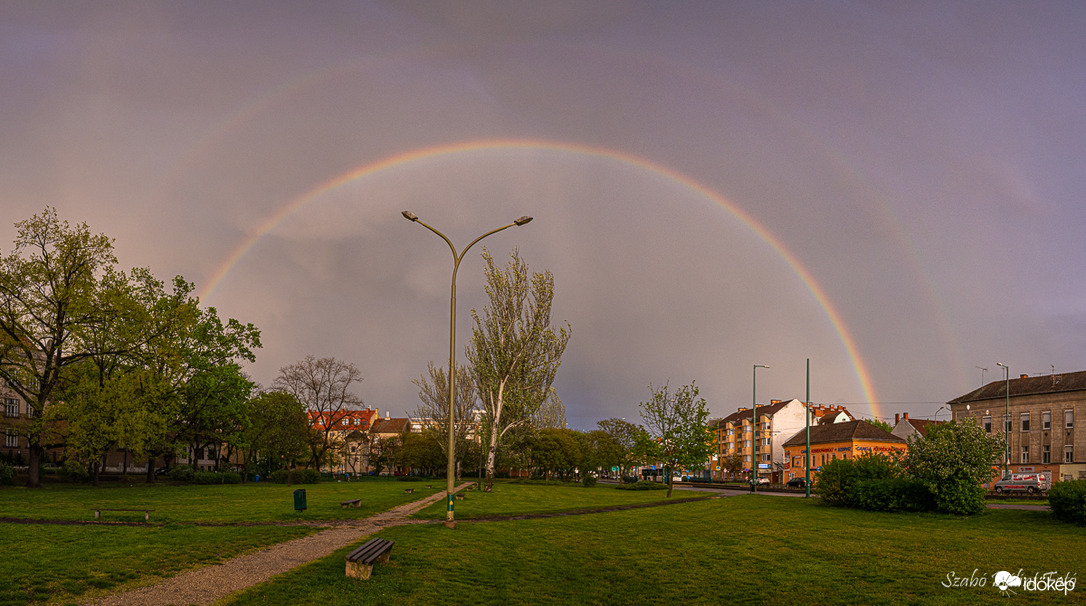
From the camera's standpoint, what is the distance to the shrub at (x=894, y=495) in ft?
99.5

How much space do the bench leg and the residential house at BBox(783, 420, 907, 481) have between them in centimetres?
9002

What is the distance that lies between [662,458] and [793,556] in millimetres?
35305

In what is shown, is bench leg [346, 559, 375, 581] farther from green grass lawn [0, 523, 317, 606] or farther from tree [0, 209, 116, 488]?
tree [0, 209, 116, 488]

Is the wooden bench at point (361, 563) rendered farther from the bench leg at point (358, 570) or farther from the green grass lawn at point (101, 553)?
the green grass lawn at point (101, 553)

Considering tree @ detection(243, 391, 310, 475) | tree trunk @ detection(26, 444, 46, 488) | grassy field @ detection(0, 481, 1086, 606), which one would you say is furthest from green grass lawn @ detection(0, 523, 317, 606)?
tree @ detection(243, 391, 310, 475)

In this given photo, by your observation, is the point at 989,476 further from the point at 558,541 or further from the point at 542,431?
the point at 542,431

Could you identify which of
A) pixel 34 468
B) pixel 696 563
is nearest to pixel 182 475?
pixel 34 468

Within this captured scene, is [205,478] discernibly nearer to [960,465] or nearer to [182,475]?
[182,475]

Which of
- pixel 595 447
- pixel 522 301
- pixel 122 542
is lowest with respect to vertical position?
pixel 595 447

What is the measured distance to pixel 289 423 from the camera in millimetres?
80438

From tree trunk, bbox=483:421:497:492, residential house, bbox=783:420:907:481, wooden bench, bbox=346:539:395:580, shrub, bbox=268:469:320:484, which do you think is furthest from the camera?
residential house, bbox=783:420:907:481

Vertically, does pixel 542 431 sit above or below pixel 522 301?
below

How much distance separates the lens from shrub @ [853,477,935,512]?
3033 centimetres

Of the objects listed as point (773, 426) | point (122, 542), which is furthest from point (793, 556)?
point (773, 426)
